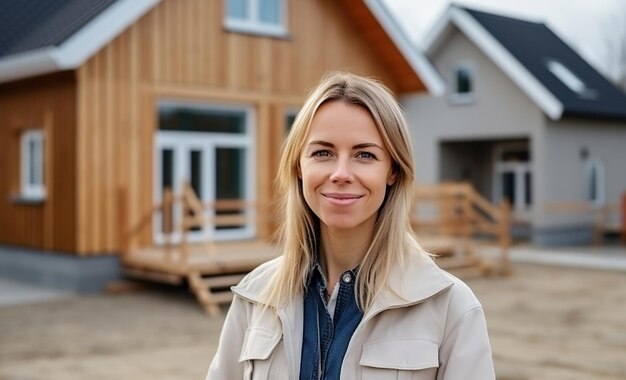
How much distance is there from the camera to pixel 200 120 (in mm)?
13961

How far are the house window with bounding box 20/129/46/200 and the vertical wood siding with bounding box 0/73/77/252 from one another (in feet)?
0.38

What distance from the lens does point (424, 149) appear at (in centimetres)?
2470

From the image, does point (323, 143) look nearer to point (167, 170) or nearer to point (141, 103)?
point (141, 103)

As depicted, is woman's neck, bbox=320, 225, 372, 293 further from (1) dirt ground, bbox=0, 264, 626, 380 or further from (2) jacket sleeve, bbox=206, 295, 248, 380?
(1) dirt ground, bbox=0, 264, 626, 380

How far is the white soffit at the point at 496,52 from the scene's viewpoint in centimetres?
2084

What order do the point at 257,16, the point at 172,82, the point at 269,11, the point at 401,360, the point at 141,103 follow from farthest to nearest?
the point at 269,11 → the point at 257,16 → the point at 172,82 → the point at 141,103 → the point at 401,360

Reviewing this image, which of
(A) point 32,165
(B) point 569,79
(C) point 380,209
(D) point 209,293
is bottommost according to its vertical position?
(D) point 209,293

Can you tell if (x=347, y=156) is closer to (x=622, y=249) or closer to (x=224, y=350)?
(x=224, y=350)

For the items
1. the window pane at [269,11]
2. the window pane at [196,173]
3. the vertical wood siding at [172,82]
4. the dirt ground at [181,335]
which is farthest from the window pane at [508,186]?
the window pane at [196,173]

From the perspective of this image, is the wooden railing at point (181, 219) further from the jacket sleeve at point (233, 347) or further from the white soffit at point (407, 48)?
the jacket sleeve at point (233, 347)

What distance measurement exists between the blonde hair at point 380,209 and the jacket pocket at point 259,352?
0.08 m

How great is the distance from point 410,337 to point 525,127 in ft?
68.2

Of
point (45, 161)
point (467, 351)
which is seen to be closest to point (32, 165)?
point (45, 161)

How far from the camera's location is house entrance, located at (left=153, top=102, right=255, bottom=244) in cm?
1359
